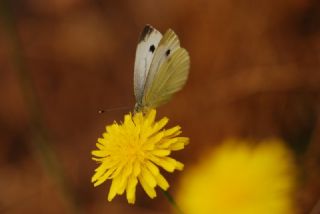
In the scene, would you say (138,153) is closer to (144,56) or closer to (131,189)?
(131,189)

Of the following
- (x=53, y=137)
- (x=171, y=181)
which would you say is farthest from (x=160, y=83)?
(x=53, y=137)

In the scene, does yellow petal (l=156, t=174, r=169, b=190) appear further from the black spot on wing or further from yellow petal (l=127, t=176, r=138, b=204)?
the black spot on wing

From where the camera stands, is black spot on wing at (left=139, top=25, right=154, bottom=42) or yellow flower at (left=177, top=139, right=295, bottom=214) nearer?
yellow flower at (left=177, top=139, right=295, bottom=214)

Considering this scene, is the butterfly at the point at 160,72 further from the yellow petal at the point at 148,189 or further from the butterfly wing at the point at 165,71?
the yellow petal at the point at 148,189

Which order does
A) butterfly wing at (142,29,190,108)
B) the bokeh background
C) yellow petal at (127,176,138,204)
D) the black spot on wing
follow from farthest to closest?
1. the bokeh background
2. the black spot on wing
3. butterfly wing at (142,29,190,108)
4. yellow petal at (127,176,138,204)

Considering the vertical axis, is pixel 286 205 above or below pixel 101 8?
below

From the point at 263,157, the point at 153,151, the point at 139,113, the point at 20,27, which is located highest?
the point at 20,27

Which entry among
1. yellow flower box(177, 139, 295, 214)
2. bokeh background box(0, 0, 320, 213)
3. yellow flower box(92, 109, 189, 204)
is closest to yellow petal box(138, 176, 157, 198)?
yellow flower box(92, 109, 189, 204)

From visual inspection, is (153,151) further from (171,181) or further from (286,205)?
(171,181)
